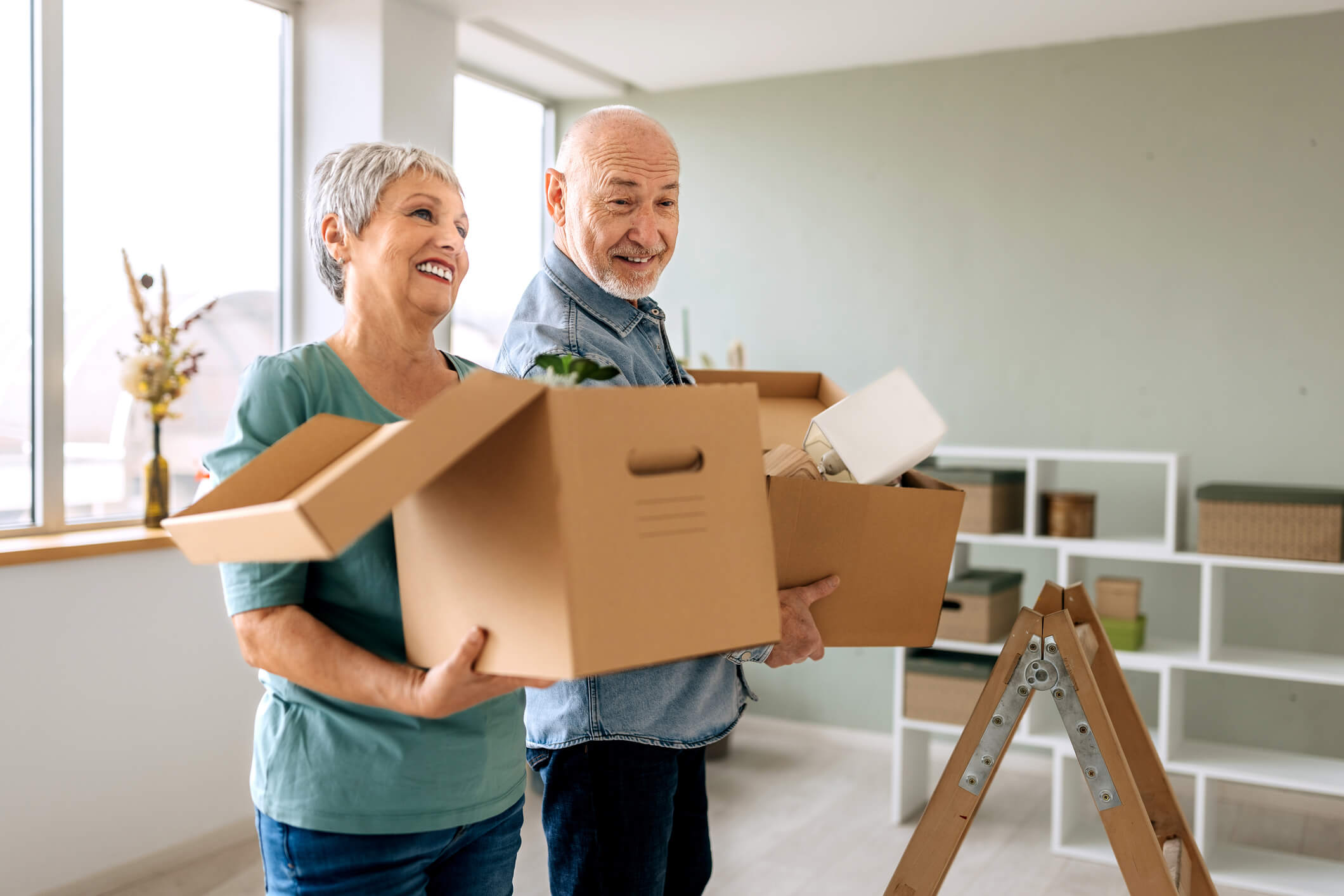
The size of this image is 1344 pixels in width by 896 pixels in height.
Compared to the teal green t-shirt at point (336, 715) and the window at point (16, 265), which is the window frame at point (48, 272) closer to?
the window at point (16, 265)

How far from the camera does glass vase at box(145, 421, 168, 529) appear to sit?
9.53 feet

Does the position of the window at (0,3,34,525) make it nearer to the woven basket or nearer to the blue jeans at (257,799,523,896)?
the blue jeans at (257,799,523,896)

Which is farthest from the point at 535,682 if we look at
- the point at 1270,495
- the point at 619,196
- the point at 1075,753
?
the point at 1270,495

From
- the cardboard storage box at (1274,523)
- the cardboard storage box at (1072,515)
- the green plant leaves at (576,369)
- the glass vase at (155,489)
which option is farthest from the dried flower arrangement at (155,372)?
the cardboard storage box at (1274,523)

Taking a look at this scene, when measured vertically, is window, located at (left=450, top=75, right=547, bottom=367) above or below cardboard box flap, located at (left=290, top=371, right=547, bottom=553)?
above

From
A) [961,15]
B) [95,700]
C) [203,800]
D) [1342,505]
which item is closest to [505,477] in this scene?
[95,700]

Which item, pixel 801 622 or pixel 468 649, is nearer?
pixel 468 649

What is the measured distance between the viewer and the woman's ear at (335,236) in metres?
1.17

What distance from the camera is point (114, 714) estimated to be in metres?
2.67

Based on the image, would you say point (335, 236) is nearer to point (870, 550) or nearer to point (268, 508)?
point (268, 508)

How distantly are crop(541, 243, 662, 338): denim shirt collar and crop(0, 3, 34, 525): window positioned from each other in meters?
1.99

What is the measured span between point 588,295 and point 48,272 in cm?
204

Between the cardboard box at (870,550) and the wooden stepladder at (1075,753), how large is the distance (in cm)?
31

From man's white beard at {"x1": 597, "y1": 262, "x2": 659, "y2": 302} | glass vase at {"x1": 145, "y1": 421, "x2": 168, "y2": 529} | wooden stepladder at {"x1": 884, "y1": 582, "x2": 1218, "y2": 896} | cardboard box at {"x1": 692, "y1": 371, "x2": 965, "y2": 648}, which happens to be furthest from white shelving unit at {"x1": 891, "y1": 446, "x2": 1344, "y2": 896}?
glass vase at {"x1": 145, "y1": 421, "x2": 168, "y2": 529}
